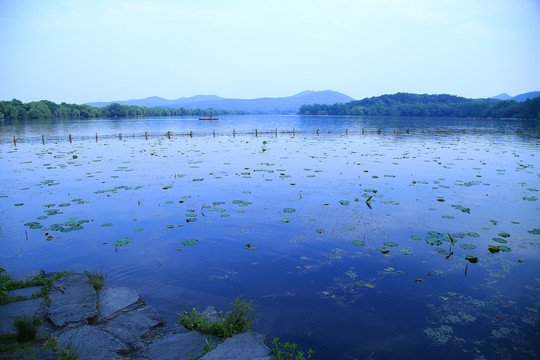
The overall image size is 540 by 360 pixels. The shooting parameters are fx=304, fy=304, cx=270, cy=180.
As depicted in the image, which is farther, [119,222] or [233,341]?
[119,222]

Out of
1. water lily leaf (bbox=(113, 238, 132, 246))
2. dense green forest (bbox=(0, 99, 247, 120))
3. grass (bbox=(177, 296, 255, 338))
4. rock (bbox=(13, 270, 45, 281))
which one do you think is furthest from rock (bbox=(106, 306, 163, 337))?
dense green forest (bbox=(0, 99, 247, 120))

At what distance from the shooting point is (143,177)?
14.4 meters

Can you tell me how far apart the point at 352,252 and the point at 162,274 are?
4.07 meters

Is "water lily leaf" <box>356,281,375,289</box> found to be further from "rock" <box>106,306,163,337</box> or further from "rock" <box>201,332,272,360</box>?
"rock" <box>106,306,163,337</box>

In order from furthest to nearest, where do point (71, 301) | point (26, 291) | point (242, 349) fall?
point (26, 291), point (71, 301), point (242, 349)

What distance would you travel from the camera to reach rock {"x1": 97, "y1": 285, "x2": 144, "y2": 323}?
4.50 meters

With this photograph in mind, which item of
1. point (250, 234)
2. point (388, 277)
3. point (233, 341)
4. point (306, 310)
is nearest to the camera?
point (233, 341)

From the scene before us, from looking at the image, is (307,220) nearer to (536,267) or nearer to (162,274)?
(162,274)

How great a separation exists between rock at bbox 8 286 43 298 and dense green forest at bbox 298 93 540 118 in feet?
375

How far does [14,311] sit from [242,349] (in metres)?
3.38

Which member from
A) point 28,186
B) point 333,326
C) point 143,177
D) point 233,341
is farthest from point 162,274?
point 28,186

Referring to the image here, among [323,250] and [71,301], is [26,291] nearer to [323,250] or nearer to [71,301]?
[71,301]

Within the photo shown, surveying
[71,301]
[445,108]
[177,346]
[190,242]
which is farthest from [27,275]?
[445,108]

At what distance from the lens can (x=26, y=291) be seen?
4984 mm
